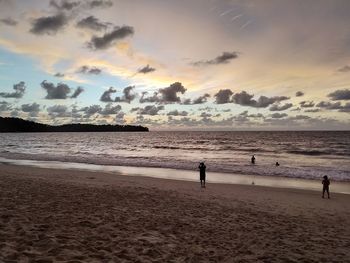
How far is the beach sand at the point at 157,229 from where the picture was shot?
27.0 feet

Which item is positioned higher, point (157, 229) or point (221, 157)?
point (157, 229)

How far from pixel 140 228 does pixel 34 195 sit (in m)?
6.40

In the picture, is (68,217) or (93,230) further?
(68,217)

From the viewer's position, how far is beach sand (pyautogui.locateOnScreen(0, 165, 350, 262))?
27.0 feet

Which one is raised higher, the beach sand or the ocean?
the beach sand

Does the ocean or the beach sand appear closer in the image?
the beach sand

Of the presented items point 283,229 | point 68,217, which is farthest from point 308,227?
point 68,217

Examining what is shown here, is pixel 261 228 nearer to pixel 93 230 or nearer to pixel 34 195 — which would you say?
pixel 93 230

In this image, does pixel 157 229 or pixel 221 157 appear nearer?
pixel 157 229

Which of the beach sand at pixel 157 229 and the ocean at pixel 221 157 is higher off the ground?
the beach sand at pixel 157 229

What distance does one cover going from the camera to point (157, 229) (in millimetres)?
10711

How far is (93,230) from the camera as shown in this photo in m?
9.84

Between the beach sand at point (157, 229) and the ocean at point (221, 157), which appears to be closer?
the beach sand at point (157, 229)

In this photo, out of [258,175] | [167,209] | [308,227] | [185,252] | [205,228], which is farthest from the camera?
[258,175]
